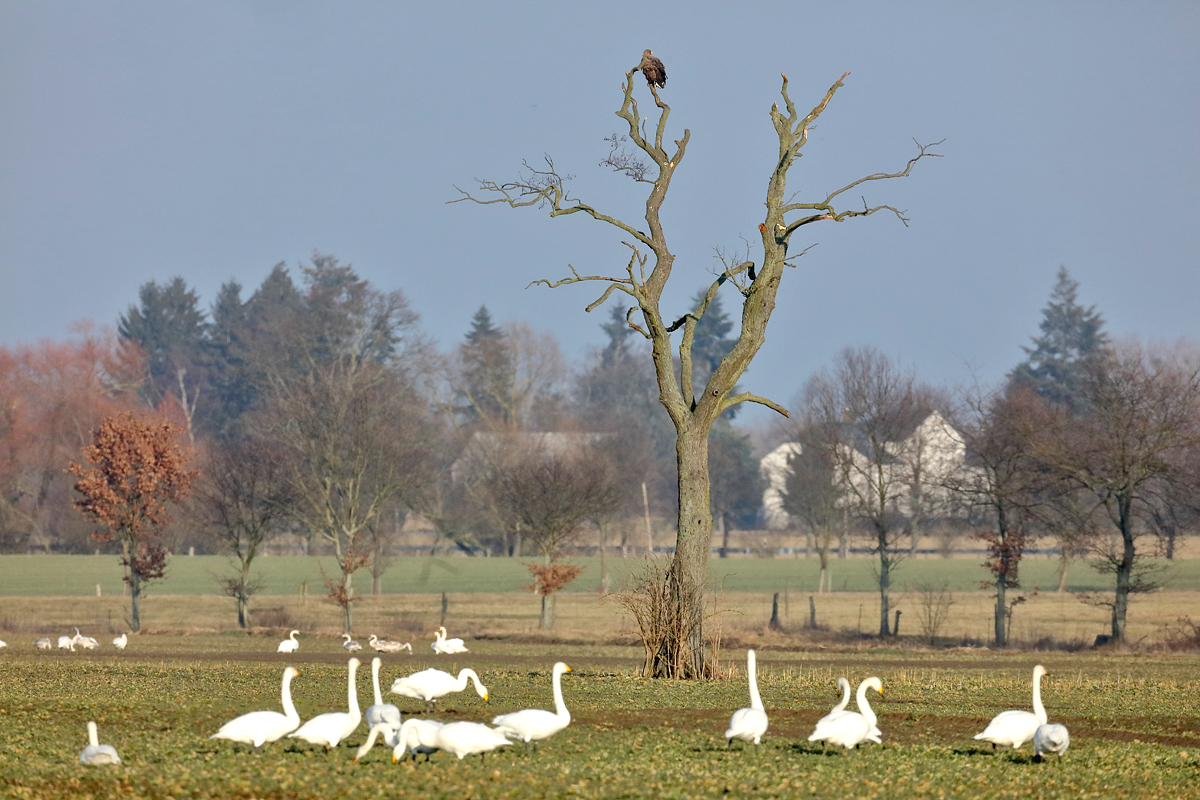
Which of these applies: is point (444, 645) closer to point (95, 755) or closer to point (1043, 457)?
point (95, 755)

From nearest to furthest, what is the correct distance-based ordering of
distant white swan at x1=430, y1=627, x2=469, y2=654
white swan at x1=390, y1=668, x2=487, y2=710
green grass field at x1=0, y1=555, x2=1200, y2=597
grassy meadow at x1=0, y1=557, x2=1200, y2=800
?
grassy meadow at x1=0, y1=557, x2=1200, y2=800 < white swan at x1=390, y1=668, x2=487, y2=710 < distant white swan at x1=430, y1=627, x2=469, y2=654 < green grass field at x1=0, y1=555, x2=1200, y2=597

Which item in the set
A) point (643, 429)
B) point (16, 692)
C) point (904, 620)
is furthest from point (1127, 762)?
point (643, 429)

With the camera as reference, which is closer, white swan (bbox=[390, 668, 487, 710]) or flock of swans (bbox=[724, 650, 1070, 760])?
flock of swans (bbox=[724, 650, 1070, 760])

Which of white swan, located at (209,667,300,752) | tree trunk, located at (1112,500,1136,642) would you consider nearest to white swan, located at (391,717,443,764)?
white swan, located at (209,667,300,752)

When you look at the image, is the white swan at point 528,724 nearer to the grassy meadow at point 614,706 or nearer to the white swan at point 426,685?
the grassy meadow at point 614,706

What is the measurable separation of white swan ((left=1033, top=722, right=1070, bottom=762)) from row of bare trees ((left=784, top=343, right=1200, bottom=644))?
2499 cm

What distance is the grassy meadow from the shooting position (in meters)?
9.75

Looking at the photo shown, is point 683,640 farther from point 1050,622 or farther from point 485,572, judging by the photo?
point 485,572

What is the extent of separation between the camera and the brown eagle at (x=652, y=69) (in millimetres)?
22327

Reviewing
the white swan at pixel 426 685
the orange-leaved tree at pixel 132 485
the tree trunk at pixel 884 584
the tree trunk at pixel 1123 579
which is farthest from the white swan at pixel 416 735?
the orange-leaved tree at pixel 132 485

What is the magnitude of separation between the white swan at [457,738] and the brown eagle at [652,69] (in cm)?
1557

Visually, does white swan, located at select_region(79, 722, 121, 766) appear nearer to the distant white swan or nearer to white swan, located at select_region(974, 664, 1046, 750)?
white swan, located at select_region(974, 664, 1046, 750)

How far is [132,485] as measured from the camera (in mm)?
41438

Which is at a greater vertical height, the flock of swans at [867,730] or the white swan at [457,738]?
the white swan at [457,738]
